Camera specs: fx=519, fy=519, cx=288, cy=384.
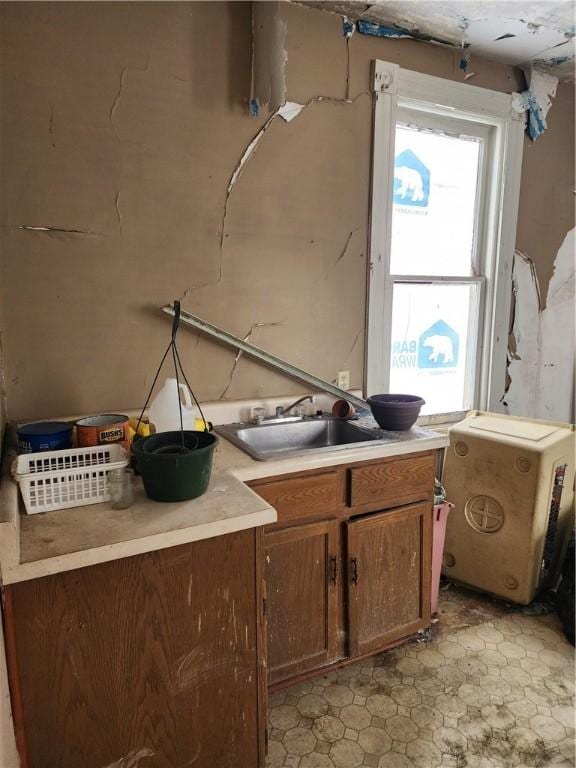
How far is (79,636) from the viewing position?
44.3 inches

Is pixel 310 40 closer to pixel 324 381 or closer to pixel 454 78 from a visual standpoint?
pixel 454 78

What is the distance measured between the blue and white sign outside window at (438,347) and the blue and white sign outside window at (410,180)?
2.07 feet

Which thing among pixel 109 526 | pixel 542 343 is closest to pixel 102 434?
pixel 109 526

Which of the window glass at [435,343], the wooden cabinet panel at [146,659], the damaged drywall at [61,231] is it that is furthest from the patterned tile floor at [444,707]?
the damaged drywall at [61,231]

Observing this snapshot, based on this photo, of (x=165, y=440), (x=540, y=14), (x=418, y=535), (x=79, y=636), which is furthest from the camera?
(x=540, y=14)

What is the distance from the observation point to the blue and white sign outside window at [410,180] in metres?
2.47

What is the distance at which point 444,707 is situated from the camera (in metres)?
1.77

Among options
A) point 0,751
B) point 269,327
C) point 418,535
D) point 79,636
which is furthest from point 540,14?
point 0,751

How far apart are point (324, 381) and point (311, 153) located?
0.97 m

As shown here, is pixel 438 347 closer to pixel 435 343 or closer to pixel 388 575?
pixel 435 343

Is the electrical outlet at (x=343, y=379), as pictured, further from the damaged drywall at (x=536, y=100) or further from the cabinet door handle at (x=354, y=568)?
the damaged drywall at (x=536, y=100)

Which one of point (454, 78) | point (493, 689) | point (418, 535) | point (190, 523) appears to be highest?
point (454, 78)

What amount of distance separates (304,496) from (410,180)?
1.66 m

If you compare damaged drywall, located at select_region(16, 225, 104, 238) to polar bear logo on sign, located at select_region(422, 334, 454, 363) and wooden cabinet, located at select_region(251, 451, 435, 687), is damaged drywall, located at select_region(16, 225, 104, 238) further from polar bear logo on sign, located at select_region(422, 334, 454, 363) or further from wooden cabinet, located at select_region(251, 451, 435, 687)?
polar bear logo on sign, located at select_region(422, 334, 454, 363)
